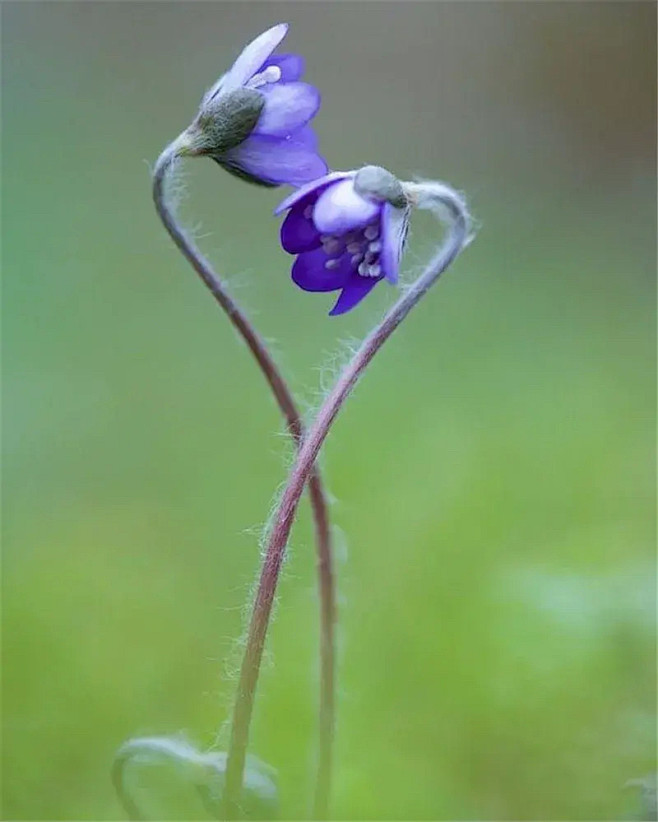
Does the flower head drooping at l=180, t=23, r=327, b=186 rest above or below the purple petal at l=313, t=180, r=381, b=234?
above

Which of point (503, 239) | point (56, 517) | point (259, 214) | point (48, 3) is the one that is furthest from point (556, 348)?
point (48, 3)

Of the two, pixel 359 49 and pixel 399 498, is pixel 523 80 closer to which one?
pixel 359 49

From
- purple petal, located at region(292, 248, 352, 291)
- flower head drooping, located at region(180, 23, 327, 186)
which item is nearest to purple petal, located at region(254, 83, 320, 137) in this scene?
flower head drooping, located at region(180, 23, 327, 186)

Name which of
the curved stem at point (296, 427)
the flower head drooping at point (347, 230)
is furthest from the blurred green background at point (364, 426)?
the flower head drooping at point (347, 230)

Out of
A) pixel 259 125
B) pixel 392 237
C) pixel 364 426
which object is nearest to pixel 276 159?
pixel 259 125

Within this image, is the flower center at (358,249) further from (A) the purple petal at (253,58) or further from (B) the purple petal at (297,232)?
(A) the purple petal at (253,58)

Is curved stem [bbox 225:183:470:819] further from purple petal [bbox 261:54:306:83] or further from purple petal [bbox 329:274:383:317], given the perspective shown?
purple petal [bbox 261:54:306:83]

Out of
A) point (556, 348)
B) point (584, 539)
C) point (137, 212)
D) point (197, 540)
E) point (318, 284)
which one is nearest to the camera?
point (318, 284)
